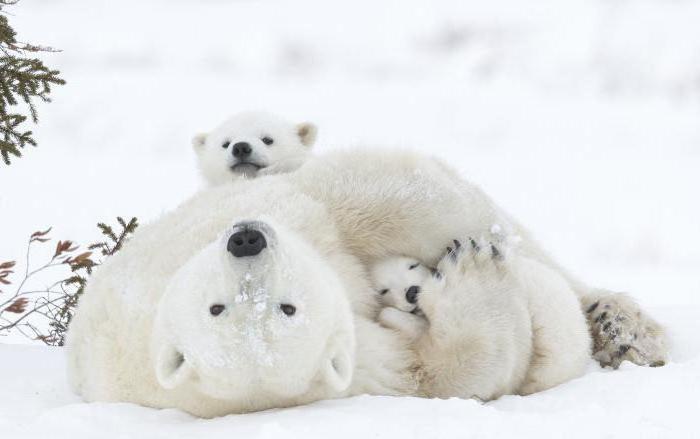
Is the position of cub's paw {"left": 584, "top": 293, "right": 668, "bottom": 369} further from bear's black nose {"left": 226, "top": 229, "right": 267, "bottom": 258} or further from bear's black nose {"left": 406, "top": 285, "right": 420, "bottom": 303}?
bear's black nose {"left": 226, "top": 229, "right": 267, "bottom": 258}

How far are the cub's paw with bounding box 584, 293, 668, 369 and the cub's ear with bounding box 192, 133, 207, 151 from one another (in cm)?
288

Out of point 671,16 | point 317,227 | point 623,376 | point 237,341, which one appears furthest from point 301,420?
point 671,16

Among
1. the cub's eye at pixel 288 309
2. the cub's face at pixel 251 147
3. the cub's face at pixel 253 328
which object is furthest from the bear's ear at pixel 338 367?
the cub's face at pixel 251 147

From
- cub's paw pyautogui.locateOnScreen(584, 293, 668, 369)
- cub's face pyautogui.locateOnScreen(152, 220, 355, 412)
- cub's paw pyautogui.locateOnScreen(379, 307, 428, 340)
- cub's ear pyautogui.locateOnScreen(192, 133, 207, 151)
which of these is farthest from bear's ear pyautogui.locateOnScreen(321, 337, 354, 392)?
cub's ear pyautogui.locateOnScreen(192, 133, 207, 151)

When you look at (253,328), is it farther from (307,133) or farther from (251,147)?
(307,133)

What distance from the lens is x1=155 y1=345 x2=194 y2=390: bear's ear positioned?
2.86 meters

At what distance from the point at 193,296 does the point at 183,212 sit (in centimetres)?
99

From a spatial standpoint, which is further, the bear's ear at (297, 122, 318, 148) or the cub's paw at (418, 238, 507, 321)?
the bear's ear at (297, 122, 318, 148)

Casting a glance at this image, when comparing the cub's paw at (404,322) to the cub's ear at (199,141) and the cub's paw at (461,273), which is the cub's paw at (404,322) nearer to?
the cub's paw at (461,273)

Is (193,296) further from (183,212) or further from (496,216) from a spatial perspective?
(496,216)

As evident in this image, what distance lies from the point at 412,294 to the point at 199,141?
9.38 ft

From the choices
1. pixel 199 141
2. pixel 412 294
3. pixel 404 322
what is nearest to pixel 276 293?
pixel 404 322

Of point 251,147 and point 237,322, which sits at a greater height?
point 251,147

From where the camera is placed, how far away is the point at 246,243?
2.78 m
